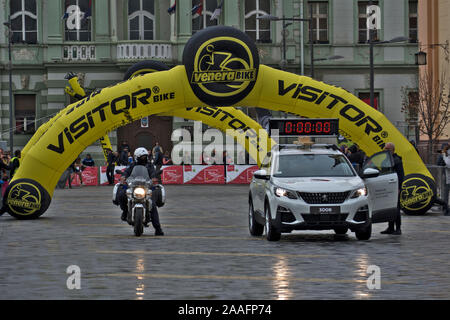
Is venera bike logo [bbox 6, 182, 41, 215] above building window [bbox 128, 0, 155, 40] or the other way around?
the other way around

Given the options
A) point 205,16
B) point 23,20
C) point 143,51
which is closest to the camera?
point 143,51

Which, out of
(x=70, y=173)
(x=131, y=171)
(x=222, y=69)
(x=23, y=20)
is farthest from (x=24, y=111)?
(x=131, y=171)

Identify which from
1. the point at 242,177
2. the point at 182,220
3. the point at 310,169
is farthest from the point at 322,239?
the point at 242,177

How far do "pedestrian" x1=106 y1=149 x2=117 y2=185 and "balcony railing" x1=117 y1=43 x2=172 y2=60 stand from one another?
25.5ft

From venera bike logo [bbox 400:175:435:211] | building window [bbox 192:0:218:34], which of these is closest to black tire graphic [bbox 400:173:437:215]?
venera bike logo [bbox 400:175:435:211]

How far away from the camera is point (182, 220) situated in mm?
24078

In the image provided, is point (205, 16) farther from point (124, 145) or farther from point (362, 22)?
point (124, 145)

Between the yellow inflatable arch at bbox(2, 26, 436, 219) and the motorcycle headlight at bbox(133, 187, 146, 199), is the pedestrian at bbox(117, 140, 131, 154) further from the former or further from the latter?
the motorcycle headlight at bbox(133, 187, 146, 199)

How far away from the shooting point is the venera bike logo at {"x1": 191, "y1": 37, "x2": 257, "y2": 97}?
24453mm

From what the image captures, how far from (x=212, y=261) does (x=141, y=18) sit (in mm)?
41810

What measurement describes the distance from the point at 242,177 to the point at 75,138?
23546 millimetres

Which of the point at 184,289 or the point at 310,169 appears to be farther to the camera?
the point at 310,169

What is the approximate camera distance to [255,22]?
56.2 meters
